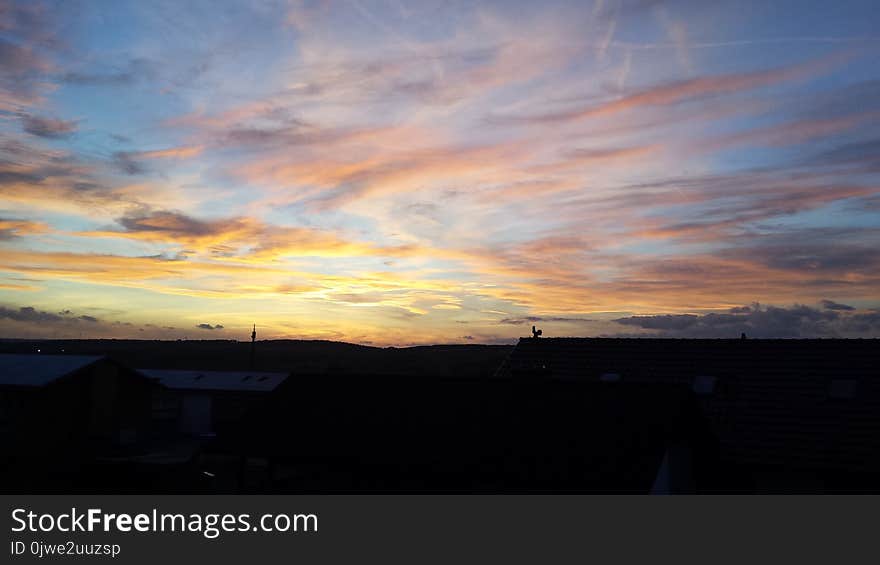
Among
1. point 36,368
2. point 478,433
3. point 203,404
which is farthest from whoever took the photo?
point 203,404

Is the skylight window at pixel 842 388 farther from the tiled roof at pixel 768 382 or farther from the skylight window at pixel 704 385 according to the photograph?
the skylight window at pixel 704 385

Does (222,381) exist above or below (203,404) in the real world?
above

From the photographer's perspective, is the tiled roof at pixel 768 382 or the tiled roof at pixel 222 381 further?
the tiled roof at pixel 222 381

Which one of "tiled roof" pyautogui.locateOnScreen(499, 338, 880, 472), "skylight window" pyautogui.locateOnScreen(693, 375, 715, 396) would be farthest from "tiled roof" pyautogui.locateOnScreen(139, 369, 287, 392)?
"skylight window" pyautogui.locateOnScreen(693, 375, 715, 396)

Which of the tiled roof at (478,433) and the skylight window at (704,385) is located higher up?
the skylight window at (704,385)

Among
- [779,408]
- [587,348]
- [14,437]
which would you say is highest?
[587,348]

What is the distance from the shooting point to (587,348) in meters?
39.6

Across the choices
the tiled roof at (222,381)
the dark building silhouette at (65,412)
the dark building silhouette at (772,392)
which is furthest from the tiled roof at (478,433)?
the tiled roof at (222,381)

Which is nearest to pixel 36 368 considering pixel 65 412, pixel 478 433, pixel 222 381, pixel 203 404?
pixel 65 412

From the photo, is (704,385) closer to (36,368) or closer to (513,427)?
(513,427)

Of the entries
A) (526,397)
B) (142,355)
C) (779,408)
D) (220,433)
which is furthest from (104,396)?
(142,355)

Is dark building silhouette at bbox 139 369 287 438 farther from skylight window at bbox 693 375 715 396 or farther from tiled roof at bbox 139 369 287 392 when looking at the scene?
skylight window at bbox 693 375 715 396
